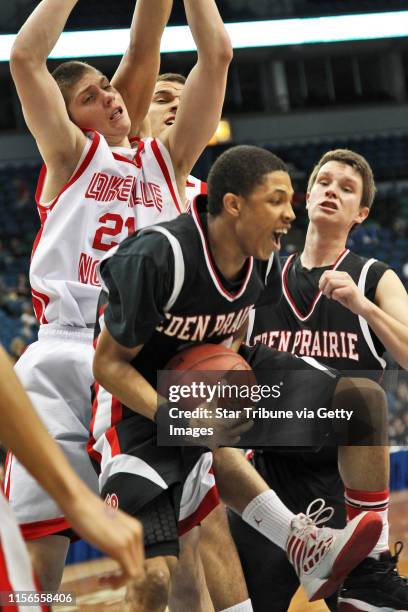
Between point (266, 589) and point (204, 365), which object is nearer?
point (204, 365)

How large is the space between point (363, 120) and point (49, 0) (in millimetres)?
15537

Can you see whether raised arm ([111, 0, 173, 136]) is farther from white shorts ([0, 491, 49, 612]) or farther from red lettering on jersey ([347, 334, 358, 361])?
white shorts ([0, 491, 49, 612])

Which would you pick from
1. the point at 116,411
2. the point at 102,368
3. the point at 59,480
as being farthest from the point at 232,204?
the point at 59,480

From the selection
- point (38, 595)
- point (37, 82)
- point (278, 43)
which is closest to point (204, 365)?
point (38, 595)

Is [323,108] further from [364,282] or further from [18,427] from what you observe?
[18,427]

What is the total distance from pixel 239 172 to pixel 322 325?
1.28 m

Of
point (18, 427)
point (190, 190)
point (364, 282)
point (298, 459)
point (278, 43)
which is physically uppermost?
point (278, 43)

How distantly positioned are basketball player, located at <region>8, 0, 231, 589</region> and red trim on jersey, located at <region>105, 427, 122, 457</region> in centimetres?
46

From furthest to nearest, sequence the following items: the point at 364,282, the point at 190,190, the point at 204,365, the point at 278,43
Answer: the point at 278,43 < the point at 190,190 < the point at 364,282 < the point at 204,365

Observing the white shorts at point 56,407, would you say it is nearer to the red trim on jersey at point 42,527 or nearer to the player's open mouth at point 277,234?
the red trim on jersey at point 42,527

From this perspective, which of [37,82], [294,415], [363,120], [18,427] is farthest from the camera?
[363,120]

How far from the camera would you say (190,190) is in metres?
4.32

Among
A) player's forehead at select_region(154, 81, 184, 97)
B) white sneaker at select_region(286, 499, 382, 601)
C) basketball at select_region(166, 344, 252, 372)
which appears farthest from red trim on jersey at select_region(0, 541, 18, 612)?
player's forehead at select_region(154, 81, 184, 97)

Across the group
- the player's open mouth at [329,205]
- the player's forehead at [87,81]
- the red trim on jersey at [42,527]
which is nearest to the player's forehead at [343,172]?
the player's open mouth at [329,205]
